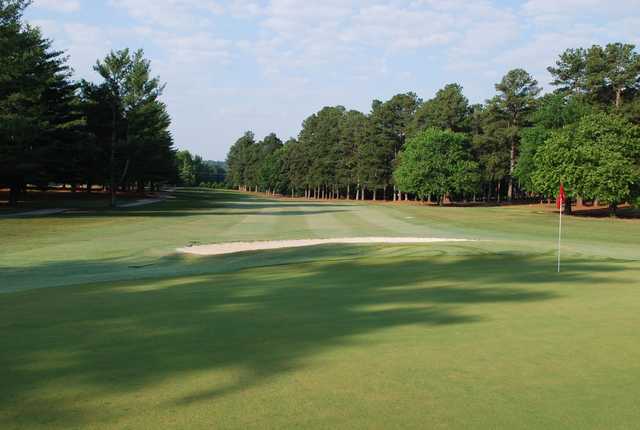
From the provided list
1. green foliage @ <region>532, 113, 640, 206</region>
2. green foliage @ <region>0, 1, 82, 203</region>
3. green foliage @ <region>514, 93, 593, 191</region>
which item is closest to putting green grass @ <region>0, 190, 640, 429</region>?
green foliage @ <region>0, 1, 82, 203</region>

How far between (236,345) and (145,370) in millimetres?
1237

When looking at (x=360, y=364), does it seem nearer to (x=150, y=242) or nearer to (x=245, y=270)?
(x=245, y=270)

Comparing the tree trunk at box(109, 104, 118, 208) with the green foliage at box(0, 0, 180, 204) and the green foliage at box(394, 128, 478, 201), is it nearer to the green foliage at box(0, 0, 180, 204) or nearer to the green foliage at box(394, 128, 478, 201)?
the green foliage at box(0, 0, 180, 204)

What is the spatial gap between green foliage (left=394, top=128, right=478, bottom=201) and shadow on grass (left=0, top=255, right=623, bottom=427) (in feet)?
214

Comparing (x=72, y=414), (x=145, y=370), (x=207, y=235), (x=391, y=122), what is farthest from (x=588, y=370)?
(x=391, y=122)

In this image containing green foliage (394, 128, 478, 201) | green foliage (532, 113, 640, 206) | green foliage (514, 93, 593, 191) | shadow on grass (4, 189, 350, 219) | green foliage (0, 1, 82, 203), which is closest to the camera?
green foliage (0, 1, 82, 203)

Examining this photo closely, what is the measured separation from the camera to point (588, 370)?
5379 mm

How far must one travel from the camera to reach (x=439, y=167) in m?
77.9

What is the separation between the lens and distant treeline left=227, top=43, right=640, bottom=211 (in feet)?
161

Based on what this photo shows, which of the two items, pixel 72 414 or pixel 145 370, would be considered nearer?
pixel 72 414

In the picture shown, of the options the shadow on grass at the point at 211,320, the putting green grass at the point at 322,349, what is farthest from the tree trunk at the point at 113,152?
the shadow on grass at the point at 211,320

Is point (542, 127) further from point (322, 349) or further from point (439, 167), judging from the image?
point (322, 349)

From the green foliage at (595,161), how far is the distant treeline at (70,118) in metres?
41.7

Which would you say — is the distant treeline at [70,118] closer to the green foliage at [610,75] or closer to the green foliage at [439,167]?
the green foliage at [439,167]
